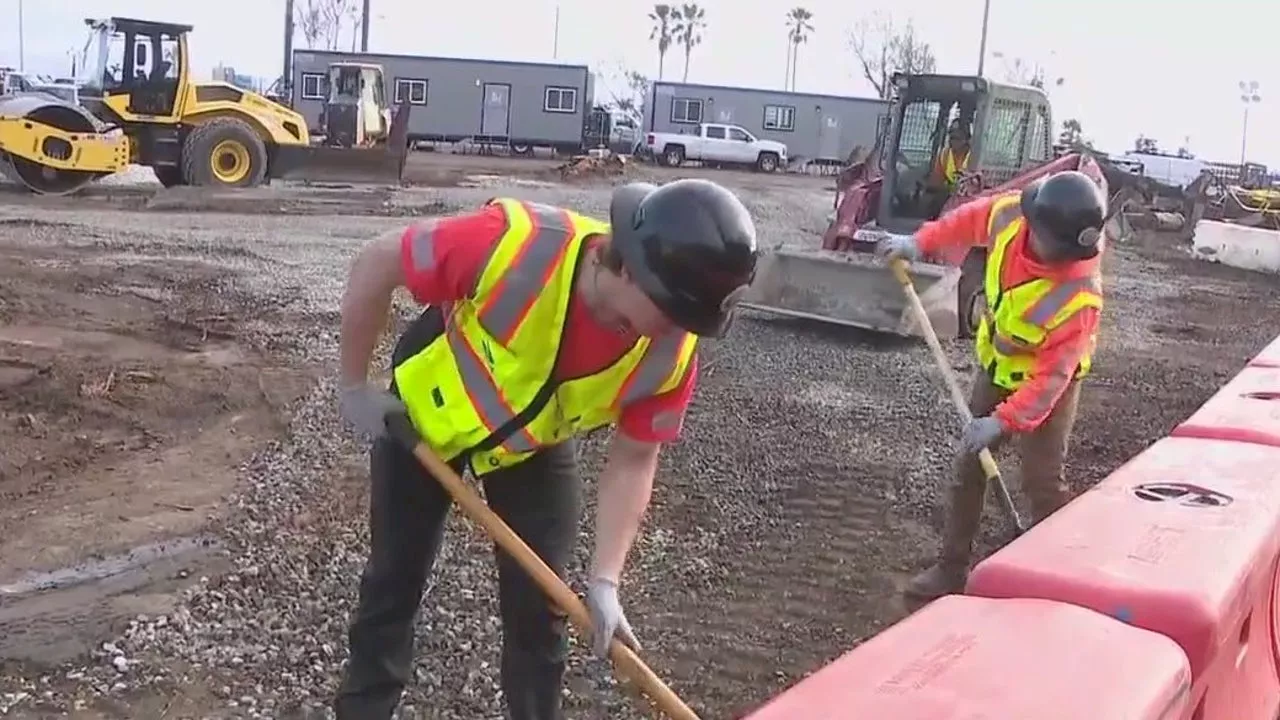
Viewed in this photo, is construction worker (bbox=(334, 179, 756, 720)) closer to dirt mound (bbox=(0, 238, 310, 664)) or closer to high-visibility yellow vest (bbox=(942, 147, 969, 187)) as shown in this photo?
dirt mound (bbox=(0, 238, 310, 664))

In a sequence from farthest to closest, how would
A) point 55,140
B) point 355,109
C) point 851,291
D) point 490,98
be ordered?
point 490,98 → point 355,109 → point 55,140 → point 851,291

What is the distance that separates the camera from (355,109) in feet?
82.4

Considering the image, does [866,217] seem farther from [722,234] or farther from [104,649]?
[722,234]

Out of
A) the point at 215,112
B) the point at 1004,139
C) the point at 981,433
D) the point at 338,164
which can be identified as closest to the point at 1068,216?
the point at 981,433

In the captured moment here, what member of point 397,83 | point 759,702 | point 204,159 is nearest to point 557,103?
point 397,83

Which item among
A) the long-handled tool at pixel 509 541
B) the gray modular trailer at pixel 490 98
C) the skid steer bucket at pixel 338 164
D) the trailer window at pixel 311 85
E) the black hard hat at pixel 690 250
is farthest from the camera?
the gray modular trailer at pixel 490 98

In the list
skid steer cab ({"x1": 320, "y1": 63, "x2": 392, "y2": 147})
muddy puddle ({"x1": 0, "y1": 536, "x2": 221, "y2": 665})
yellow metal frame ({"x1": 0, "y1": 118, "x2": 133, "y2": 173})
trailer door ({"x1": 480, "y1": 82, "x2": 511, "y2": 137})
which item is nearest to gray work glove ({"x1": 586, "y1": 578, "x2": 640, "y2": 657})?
muddy puddle ({"x1": 0, "y1": 536, "x2": 221, "y2": 665})

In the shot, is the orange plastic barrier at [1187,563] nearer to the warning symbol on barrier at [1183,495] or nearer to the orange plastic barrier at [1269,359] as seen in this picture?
the warning symbol on barrier at [1183,495]

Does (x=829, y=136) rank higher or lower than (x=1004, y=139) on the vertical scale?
higher

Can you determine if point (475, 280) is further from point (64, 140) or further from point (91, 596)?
point (64, 140)

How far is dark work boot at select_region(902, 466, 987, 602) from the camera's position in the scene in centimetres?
513

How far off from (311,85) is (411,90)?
3259mm

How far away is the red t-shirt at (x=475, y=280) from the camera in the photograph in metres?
2.83

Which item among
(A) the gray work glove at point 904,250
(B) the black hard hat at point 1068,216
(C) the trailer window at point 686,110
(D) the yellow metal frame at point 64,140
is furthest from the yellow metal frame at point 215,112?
(C) the trailer window at point 686,110
